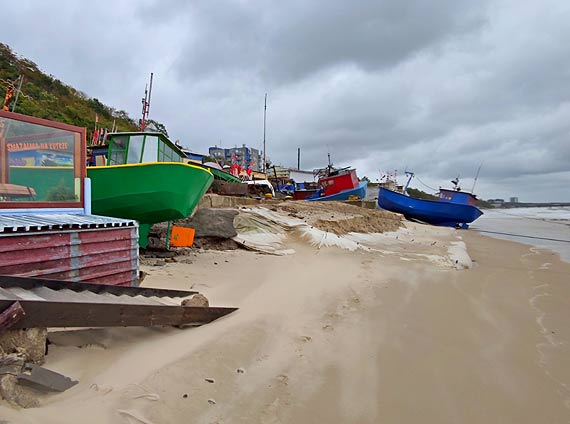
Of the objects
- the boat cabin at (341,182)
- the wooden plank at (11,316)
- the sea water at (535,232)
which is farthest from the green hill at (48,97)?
the sea water at (535,232)

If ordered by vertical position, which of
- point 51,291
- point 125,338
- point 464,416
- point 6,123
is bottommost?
point 464,416

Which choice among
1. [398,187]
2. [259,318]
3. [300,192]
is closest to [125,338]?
[259,318]

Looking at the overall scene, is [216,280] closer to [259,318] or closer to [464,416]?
[259,318]

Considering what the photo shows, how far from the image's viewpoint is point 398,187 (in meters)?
39.2

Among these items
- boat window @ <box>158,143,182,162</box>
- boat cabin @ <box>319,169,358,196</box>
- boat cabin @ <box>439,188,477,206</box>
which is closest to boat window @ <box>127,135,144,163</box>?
boat window @ <box>158,143,182,162</box>

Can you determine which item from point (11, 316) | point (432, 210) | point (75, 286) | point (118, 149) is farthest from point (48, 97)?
point (11, 316)

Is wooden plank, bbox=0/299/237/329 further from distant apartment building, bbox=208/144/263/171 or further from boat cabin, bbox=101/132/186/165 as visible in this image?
distant apartment building, bbox=208/144/263/171

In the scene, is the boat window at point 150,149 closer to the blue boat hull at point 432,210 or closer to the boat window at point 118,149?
the boat window at point 118,149

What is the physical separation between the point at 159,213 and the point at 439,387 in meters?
5.66

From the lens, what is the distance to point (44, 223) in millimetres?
3312

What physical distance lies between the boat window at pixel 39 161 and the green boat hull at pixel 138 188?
5.60 ft

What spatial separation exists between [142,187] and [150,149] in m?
1.27

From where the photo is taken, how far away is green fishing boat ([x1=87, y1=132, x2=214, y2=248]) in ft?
20.7

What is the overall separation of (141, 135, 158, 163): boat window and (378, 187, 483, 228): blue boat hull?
2238 cm
